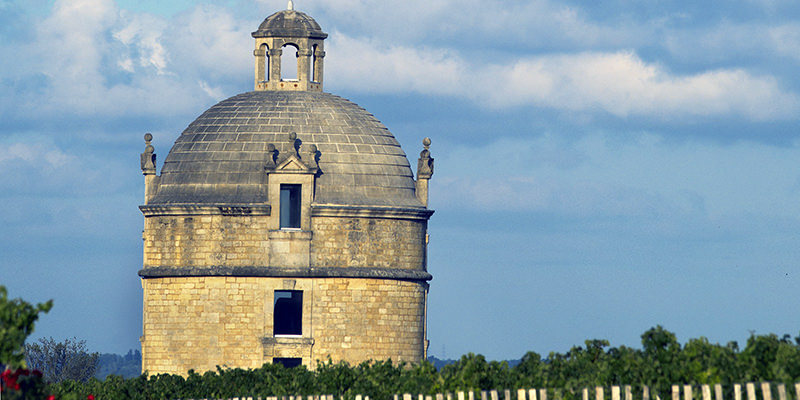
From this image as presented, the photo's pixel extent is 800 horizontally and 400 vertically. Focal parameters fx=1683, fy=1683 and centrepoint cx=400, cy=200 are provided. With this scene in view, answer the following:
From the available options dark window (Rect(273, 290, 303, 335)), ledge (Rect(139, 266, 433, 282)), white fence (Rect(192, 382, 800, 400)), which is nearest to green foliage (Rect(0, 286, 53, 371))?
white fence (Rect(192, 382, 800, 400))

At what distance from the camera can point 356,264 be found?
186 ft

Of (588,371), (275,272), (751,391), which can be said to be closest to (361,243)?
(275,272)

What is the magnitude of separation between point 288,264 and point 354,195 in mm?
3254

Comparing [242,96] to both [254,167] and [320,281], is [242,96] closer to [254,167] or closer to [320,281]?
[254,167]

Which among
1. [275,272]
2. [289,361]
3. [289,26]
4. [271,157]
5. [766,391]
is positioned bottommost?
[766,391]

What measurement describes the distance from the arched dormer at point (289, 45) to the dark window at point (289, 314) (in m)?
7.49

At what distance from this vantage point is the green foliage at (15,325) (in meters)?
22.3

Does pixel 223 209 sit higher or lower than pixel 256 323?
higher

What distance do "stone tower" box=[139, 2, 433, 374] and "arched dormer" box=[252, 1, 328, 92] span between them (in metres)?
1.90

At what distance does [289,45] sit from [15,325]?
1497 inches

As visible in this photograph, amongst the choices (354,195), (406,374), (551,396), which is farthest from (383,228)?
(551,396)

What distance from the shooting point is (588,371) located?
29.8 m

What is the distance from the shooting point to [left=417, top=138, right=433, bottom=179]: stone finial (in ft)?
194

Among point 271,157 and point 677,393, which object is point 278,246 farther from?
point 677,393
